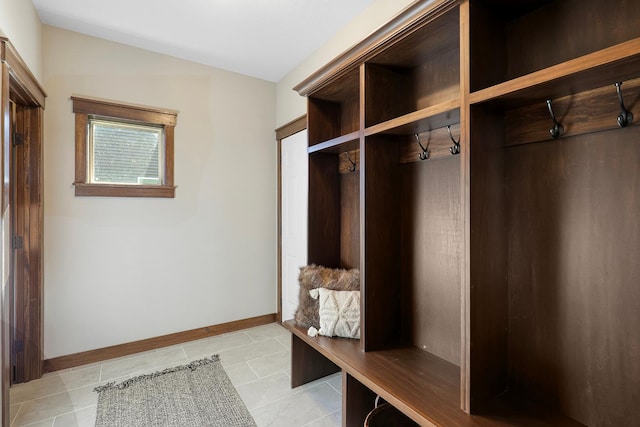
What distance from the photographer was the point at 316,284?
2090 mm

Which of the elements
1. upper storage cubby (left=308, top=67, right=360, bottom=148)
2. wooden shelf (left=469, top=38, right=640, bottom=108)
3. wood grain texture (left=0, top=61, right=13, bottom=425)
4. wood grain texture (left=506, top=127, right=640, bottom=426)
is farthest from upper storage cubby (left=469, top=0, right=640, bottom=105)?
wood grain texture (left=0, top=61, right=13, bottom=425)

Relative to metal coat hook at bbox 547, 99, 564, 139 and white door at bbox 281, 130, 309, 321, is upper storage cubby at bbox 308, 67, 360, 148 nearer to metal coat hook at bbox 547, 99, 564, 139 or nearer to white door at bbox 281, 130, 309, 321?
white door at bbox 281, 130, 309, 321

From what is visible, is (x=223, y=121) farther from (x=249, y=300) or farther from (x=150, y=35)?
(x=249, y=300)

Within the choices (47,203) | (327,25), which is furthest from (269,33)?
(47,203)

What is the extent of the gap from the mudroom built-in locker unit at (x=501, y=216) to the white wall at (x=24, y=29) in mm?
1950

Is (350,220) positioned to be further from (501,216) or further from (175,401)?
(175,401)

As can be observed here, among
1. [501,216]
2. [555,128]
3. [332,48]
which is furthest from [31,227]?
[555,128]

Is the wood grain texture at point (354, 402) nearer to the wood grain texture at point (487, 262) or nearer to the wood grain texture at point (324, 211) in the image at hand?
the wood grain texture at point (487, 262)

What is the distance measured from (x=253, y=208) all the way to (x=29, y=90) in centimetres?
197

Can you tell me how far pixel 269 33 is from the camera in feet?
8.60

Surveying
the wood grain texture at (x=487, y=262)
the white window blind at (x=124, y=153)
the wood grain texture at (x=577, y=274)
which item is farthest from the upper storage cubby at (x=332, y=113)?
the white window blind at (x=124, y=153)

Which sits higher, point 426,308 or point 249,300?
point 426,308

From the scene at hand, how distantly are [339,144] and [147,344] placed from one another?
8.34ft

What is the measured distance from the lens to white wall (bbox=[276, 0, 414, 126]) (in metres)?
2.12
